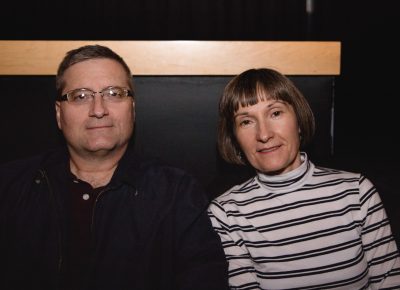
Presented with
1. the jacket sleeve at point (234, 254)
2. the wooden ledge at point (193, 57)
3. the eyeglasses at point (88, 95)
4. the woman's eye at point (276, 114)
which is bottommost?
the jacket sleeve at point (234, 254)

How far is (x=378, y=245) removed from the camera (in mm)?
1296

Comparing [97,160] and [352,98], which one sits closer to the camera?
[97,160]

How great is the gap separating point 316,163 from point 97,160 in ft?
3.30

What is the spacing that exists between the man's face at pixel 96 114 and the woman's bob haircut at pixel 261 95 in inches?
16.6

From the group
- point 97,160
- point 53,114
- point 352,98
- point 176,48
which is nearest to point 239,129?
point 176,48

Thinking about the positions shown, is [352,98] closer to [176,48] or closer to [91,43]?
[176,48]

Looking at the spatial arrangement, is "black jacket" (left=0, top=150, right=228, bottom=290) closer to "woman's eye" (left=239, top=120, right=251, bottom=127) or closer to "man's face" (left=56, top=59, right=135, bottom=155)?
"man's face" (left=56, top=59, right=135, bottom=155)

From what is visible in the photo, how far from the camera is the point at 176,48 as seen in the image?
1.58 meters

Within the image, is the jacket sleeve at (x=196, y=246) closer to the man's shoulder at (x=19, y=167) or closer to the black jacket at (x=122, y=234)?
the black jacket at (x=122, y=234)

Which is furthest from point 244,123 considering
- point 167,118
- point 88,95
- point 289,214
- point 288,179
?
point 88,95

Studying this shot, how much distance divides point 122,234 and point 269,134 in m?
0.69

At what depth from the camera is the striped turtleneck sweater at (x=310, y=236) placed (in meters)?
1.29
